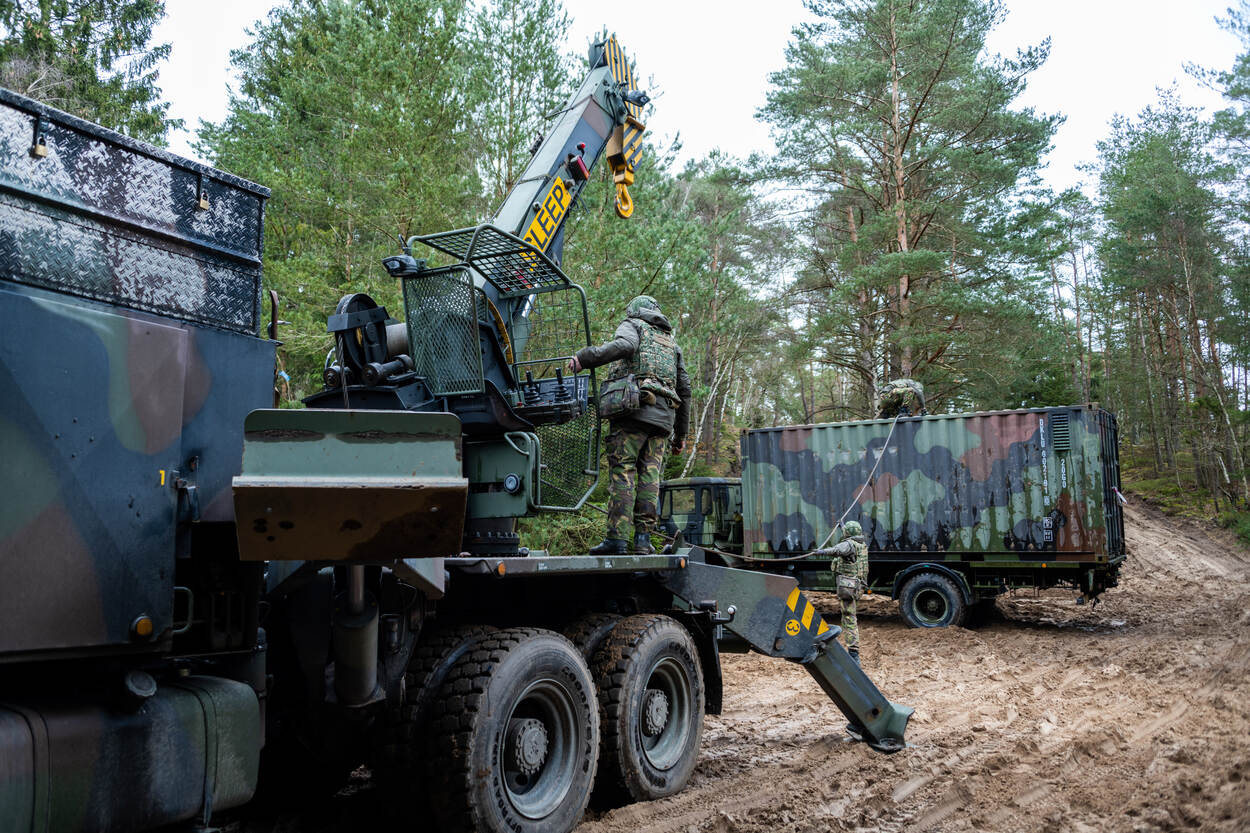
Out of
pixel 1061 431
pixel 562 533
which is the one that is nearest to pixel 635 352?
pixel 562 533

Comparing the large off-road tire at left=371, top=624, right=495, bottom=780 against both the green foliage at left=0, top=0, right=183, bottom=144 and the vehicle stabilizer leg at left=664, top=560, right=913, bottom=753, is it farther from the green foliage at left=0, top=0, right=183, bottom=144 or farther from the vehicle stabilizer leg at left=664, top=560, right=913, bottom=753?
the green foliage at left=0, top=0, right=183, bottom=144

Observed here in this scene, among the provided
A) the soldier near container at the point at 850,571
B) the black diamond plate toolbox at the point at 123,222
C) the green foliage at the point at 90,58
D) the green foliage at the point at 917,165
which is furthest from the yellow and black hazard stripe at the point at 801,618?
the green foliage at the point at 90,58

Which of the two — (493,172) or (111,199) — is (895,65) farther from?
(111,199)

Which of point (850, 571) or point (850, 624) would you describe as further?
point (850, 571)

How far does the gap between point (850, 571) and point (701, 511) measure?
4.47m

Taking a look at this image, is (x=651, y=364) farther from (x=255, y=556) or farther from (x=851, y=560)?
(x=851, y=560)

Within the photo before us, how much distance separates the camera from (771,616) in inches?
215

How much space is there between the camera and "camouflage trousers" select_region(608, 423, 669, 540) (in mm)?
5437

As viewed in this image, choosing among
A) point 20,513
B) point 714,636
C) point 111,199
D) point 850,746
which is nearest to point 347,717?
point 20,513

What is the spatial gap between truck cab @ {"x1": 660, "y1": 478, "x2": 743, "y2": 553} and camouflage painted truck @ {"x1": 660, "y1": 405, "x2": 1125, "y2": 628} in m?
0.13

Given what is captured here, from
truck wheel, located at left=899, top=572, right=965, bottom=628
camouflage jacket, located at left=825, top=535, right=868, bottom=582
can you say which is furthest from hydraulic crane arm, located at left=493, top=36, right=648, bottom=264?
truck wheel, located at left=899, top=572, right=965, bottom=628

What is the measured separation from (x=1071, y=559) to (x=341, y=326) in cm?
1036

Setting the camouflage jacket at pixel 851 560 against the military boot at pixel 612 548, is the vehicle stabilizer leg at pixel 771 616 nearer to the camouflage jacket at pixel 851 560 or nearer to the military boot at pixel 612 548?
the military boot at pixel 612 548

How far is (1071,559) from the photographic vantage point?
11.8 m
